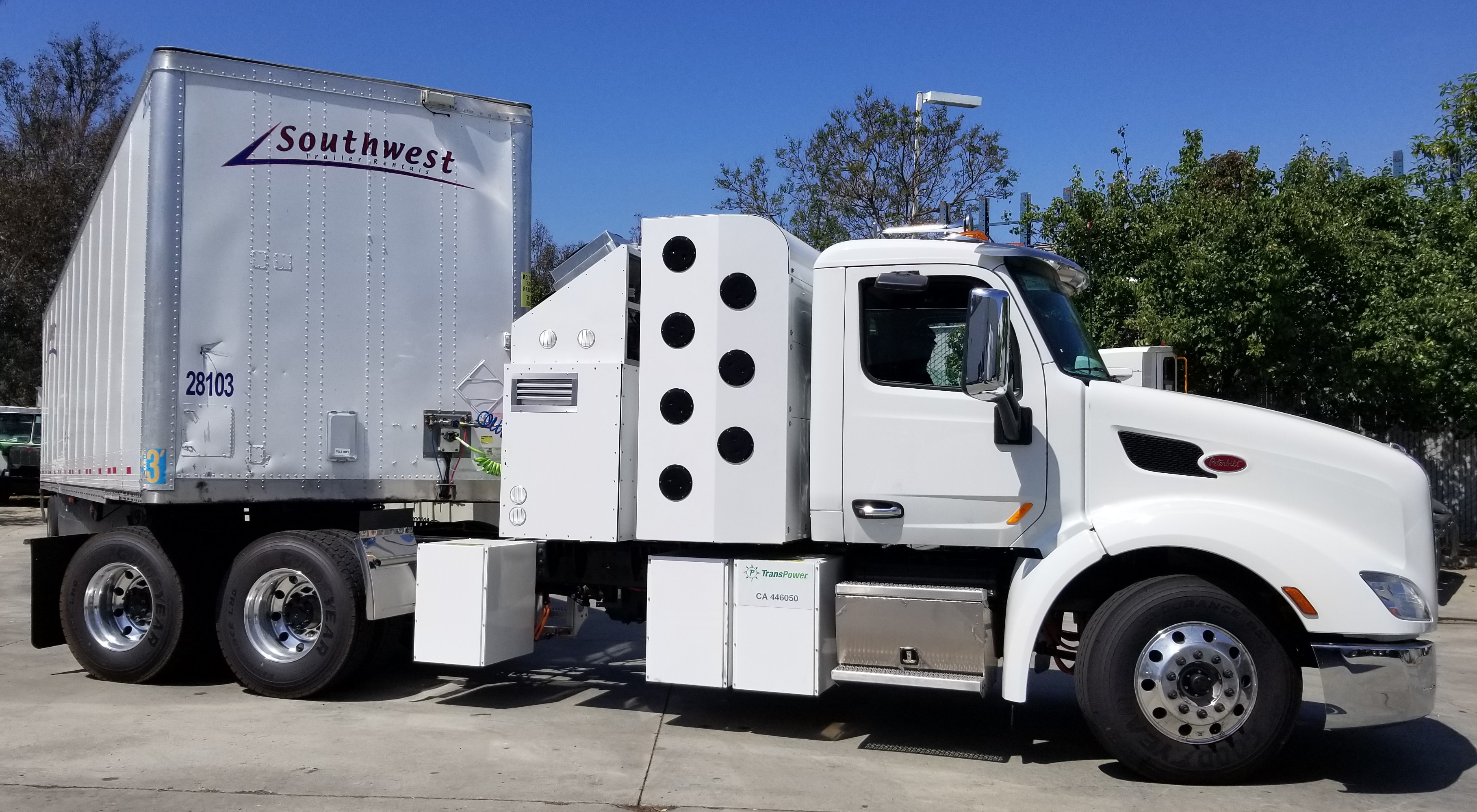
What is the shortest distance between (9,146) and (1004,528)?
35.9 meters

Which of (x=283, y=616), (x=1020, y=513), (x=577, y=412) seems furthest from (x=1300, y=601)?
(x=283, y=616)

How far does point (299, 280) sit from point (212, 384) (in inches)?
35.3

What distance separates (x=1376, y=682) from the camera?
5.46 m

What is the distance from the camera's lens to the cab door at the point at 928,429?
6.20 meters

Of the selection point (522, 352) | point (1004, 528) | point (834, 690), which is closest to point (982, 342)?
point (1004, 528)

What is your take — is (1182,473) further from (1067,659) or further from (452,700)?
(452,700)

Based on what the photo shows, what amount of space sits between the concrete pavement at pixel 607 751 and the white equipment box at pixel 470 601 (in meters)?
0.44

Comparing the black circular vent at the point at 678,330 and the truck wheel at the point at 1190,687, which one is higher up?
the black circular vent at the point at 678,330

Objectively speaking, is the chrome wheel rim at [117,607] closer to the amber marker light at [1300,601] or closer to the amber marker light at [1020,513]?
the amber marker light at [1020,513]

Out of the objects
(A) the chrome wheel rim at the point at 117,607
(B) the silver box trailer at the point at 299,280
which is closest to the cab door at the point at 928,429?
(B) the silver box trailer at the point at 299,280

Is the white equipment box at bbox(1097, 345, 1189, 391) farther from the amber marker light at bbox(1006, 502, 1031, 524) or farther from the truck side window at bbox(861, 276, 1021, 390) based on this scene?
the amber marker light at bbox(1006, 502, 1031, 524)

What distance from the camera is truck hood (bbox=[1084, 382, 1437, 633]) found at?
18.4 feet

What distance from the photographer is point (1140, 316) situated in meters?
15.5

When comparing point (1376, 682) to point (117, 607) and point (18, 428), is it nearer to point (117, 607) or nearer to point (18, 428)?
point (117, 607)
